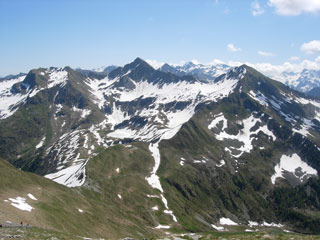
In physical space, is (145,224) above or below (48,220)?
below

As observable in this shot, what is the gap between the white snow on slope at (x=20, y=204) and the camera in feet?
333

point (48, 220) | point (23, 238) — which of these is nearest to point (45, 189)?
point (48, 220)

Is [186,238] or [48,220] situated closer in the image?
[186,238]

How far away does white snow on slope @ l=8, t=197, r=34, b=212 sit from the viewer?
333ft

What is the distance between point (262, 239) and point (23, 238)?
40.5 meters

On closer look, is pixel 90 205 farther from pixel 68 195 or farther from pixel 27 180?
pixel 27 180

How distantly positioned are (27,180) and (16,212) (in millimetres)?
53639

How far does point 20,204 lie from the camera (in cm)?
10500

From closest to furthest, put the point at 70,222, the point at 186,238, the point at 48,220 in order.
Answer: the point at 186,238
the point at 48,220
the point at 70,222

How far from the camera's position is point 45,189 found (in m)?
143

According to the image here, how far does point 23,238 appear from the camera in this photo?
48.8 metres

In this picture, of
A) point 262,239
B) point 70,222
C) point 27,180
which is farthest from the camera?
point 27,180

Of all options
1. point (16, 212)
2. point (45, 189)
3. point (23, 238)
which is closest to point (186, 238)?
point (23, 238)

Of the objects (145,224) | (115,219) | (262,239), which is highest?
(262,239)
